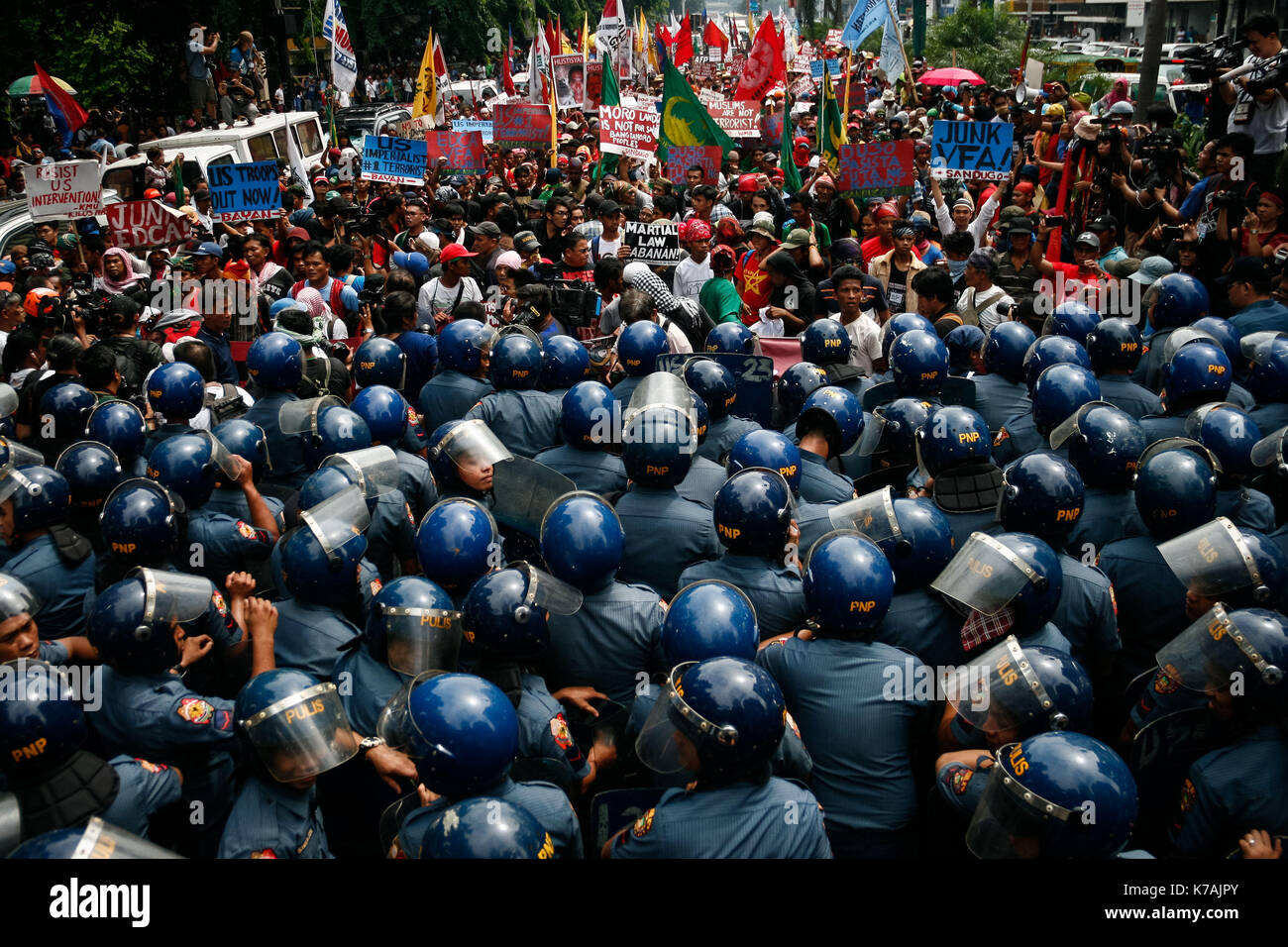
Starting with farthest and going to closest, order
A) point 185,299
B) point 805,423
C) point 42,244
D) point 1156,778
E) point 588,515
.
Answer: point 42,244, point 185,299, point 805,423, point 588,515, point 1156,778

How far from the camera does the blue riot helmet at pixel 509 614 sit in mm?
3803

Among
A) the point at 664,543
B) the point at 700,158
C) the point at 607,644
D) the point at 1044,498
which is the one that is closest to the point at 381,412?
the point at 664,543

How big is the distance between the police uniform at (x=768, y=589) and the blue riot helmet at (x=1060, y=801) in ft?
5.15

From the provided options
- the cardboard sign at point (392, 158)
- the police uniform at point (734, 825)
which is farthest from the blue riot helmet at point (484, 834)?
the cardboard sign at point (392, 158)

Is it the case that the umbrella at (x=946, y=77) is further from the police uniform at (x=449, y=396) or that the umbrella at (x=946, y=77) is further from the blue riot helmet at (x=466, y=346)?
the police uniform at (x=449, y=396)

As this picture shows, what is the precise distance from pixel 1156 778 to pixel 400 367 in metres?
5.10

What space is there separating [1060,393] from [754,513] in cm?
224

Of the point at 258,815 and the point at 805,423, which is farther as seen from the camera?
the point at 805,423

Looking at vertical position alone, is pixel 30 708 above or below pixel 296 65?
below

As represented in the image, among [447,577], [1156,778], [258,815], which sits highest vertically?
[447,577]

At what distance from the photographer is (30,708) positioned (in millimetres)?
3189

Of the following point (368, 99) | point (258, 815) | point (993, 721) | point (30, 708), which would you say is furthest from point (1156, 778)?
point (368, 99)

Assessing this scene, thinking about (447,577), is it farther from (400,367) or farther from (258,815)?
(400,367)

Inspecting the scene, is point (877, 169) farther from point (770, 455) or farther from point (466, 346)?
point (770, 455)
